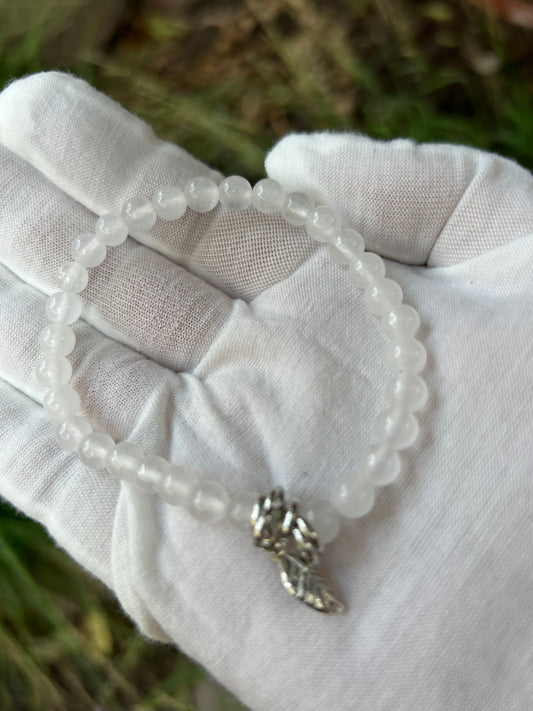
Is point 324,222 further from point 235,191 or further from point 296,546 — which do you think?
point 296,546

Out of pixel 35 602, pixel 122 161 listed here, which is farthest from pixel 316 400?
pixel 35 602

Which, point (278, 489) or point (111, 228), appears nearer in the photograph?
point (278, 489)

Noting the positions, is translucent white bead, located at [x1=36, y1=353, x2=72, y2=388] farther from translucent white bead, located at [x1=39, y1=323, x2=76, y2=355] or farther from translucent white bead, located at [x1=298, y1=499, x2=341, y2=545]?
translucent white bead, located at [x1=298, y1=499, x2=341, y2=545]

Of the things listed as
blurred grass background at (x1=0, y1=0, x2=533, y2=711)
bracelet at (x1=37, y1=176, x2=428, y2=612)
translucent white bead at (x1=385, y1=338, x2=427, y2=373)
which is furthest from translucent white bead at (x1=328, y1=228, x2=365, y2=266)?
blurred grass background at (x1=0, y1=0, x2=533, y2=711)

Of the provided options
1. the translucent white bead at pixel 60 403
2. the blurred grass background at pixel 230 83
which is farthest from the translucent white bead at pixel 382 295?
the blurred grass background at pixel 230 83

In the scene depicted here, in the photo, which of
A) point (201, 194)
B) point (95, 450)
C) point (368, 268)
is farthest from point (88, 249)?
point (368, 268)

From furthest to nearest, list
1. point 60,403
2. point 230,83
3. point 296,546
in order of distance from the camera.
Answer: point 230,83
point 60,403
point 296,546
